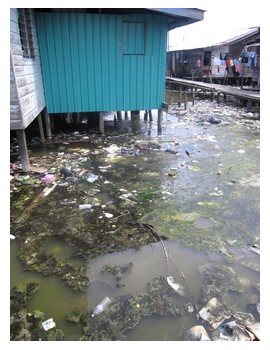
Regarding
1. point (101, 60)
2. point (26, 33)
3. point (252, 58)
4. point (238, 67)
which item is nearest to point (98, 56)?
point (101, 60)

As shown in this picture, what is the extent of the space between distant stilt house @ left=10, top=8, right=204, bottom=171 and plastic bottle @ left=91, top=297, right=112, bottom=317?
435 centimetres

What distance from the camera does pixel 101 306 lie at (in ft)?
7.54

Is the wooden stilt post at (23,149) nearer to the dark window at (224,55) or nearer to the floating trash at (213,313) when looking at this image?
the floating trash at (213,313)

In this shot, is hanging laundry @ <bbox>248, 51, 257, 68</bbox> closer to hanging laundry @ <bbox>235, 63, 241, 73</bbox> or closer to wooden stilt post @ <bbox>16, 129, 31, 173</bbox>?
hanging laundry @ <bbox>235, 63, 241, 73</bbox>

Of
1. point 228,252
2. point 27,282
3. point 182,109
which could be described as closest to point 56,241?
point 27,282

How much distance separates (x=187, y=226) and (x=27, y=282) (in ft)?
6.47

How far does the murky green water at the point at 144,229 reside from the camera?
2424 millimetres

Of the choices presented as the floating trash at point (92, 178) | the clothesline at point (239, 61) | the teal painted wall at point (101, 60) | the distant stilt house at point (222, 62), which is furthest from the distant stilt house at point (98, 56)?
the distant stilt house at point (222, 62)

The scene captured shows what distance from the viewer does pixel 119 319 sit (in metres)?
2.19

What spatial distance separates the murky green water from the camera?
242 cm

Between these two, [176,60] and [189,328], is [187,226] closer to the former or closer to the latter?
[189,328]

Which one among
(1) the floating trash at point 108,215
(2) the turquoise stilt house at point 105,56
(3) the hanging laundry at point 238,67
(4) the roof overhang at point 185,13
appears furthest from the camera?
(3) the hanging laundry at point 238,67

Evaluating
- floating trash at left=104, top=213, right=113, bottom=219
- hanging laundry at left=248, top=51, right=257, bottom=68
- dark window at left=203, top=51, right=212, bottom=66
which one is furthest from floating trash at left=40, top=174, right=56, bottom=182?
dark window at left=203, top=51, right=212, bottom=66

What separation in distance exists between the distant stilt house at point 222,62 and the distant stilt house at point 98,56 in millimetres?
10222
